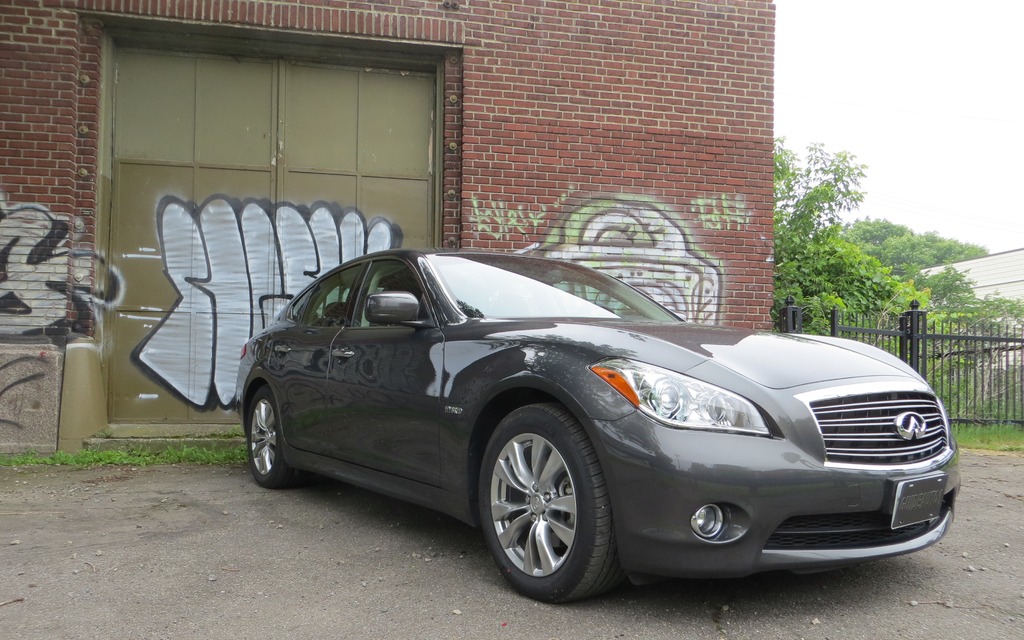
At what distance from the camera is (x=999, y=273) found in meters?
58.1

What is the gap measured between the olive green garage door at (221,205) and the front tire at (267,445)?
8.98ft

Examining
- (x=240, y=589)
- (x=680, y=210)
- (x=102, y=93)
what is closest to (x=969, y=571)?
(x=240, y=589)

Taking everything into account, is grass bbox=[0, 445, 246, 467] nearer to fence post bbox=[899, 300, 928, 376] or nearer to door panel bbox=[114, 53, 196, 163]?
door panel bbox=[114, 53, 196, 163]

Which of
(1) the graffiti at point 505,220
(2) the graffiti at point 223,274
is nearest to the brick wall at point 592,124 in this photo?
(1) the graffiti at point 505,220

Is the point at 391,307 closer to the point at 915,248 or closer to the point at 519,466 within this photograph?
the point at 519,466

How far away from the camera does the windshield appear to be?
4359 millimetres

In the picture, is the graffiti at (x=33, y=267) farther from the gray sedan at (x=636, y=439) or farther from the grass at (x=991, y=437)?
the grass at (x=991, y=437)

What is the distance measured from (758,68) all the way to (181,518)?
7.32 meters

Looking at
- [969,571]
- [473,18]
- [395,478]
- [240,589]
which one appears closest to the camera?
[240,589]

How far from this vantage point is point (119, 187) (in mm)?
8633

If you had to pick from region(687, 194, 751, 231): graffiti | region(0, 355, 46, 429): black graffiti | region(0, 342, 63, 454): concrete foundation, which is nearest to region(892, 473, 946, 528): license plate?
region(687, 194, 751, 231): graffiti

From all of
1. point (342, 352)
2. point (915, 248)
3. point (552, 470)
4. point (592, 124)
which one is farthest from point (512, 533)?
point (915, 248)

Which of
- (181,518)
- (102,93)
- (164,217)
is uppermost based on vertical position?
(102,93)

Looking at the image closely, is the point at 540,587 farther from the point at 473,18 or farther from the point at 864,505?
the point at 473,18
